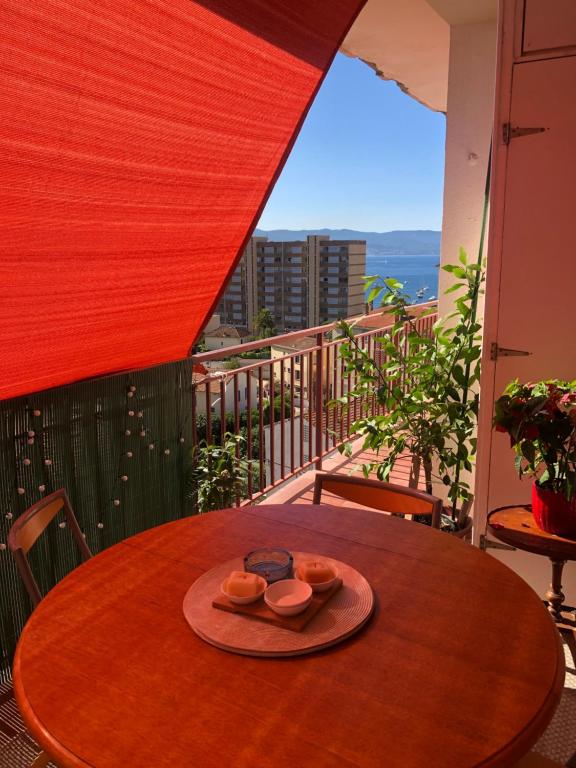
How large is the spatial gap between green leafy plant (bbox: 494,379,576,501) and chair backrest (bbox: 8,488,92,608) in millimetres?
1530

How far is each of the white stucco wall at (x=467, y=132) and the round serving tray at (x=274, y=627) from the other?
2668mm

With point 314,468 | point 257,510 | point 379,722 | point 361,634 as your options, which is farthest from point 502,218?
Answer: point 314,468

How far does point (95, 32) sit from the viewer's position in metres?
1.66

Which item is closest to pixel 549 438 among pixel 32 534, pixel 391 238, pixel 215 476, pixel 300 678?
pixel 300 678

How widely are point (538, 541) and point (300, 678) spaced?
4.55 ft

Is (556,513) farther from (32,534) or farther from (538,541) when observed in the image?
(32,534)

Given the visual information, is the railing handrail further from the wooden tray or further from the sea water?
the wooden tray

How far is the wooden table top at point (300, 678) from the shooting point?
39.0 inches

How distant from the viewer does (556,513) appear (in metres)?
2.24

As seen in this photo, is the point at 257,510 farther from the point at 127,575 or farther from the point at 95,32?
the point at 95,32

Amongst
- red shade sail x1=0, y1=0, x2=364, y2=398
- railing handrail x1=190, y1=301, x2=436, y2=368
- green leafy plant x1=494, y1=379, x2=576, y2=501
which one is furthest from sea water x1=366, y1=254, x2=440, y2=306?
green leafy plant x1=494, y1=379, x2=576, y2=501

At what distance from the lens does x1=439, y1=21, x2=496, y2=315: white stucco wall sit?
135 inches

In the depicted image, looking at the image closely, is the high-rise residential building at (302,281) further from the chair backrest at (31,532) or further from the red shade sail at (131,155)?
the chair backrest at (31,532)

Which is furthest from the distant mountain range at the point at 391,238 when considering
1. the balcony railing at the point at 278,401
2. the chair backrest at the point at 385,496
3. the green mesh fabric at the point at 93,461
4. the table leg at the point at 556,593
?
the table leg at the point at 556,593
